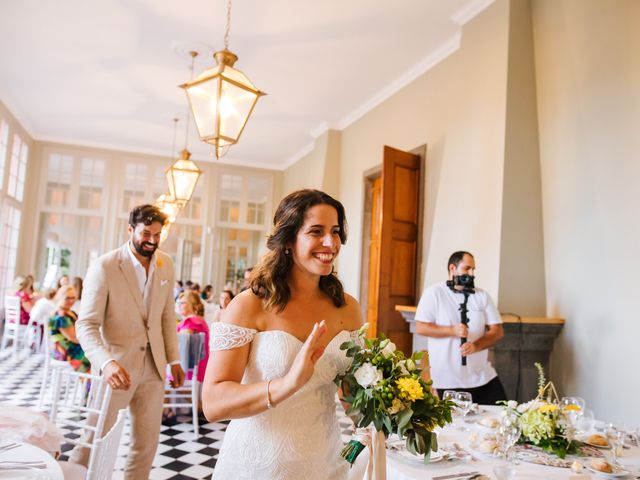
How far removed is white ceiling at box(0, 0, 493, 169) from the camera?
17.6ft

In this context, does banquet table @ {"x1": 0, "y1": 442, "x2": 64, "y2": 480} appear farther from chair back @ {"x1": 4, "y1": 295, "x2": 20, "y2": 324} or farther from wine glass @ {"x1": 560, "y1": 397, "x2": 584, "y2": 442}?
chair back @ {"x1": 4, "y1": 295, "x2": 20, "y2": 324}

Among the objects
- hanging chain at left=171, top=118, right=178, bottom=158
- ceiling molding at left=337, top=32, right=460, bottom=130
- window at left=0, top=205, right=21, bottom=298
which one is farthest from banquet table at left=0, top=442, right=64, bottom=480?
window at left=0, top=205, right=21, bottom=298

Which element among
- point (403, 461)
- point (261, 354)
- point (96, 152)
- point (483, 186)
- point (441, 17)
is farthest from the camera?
point (96, 152)

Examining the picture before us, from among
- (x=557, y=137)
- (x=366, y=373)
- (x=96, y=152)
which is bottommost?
(x=366, y=373)

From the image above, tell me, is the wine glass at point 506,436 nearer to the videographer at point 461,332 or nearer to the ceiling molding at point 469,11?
the videographer at point 461,332

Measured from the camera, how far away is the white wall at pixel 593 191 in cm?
370

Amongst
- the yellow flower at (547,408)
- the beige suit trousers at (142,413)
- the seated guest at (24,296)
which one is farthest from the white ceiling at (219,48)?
the yellow flower at (547,408)

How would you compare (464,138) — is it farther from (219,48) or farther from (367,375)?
(367,375)

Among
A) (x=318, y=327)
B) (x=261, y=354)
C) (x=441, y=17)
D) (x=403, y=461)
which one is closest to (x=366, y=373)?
(x=318, y=327)

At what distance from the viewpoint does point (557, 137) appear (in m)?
4.41

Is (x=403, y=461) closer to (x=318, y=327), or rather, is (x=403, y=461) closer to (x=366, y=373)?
(x=366, y=373)

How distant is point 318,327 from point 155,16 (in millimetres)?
5297

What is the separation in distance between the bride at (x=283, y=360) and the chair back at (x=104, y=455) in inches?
17.0

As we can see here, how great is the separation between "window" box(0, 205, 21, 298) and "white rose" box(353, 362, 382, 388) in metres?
10.1
